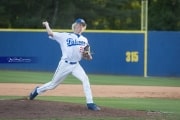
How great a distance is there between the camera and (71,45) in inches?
446

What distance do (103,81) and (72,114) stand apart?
37.5 ft

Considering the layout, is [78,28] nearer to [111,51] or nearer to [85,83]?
[85,83]

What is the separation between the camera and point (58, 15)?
125ft

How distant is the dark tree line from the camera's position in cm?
3756

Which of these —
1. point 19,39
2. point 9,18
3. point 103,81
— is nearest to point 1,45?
point 19,39

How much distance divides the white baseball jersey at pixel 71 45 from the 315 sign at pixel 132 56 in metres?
15.5

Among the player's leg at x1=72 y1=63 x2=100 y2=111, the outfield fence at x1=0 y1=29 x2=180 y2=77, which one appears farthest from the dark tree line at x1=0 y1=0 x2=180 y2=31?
the player's leg at x1=72 y1=63 x2=100 y2=111

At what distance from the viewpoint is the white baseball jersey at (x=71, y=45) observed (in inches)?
445

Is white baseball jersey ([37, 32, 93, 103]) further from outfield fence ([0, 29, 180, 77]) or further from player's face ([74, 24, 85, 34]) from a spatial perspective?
outfield fence ([0, 29, 180, 77])

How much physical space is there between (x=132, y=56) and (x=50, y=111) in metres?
16.1

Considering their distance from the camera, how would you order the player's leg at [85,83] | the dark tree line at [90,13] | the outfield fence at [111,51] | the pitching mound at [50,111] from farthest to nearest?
the dark tree line at [90,13]
the outfield fence at [111,51]
the player's leg at [85,83]
the pitching mound at [50,111]

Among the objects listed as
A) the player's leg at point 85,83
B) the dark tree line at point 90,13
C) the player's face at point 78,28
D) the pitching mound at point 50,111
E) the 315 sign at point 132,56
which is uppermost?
the player's face at point 78,28

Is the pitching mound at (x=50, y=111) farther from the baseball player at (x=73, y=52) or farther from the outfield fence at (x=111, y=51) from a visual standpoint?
the outfield fence at (x=111, y=51)

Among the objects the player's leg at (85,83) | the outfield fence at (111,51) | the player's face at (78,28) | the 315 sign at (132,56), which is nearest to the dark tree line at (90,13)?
the outfield fence at (111,51)
